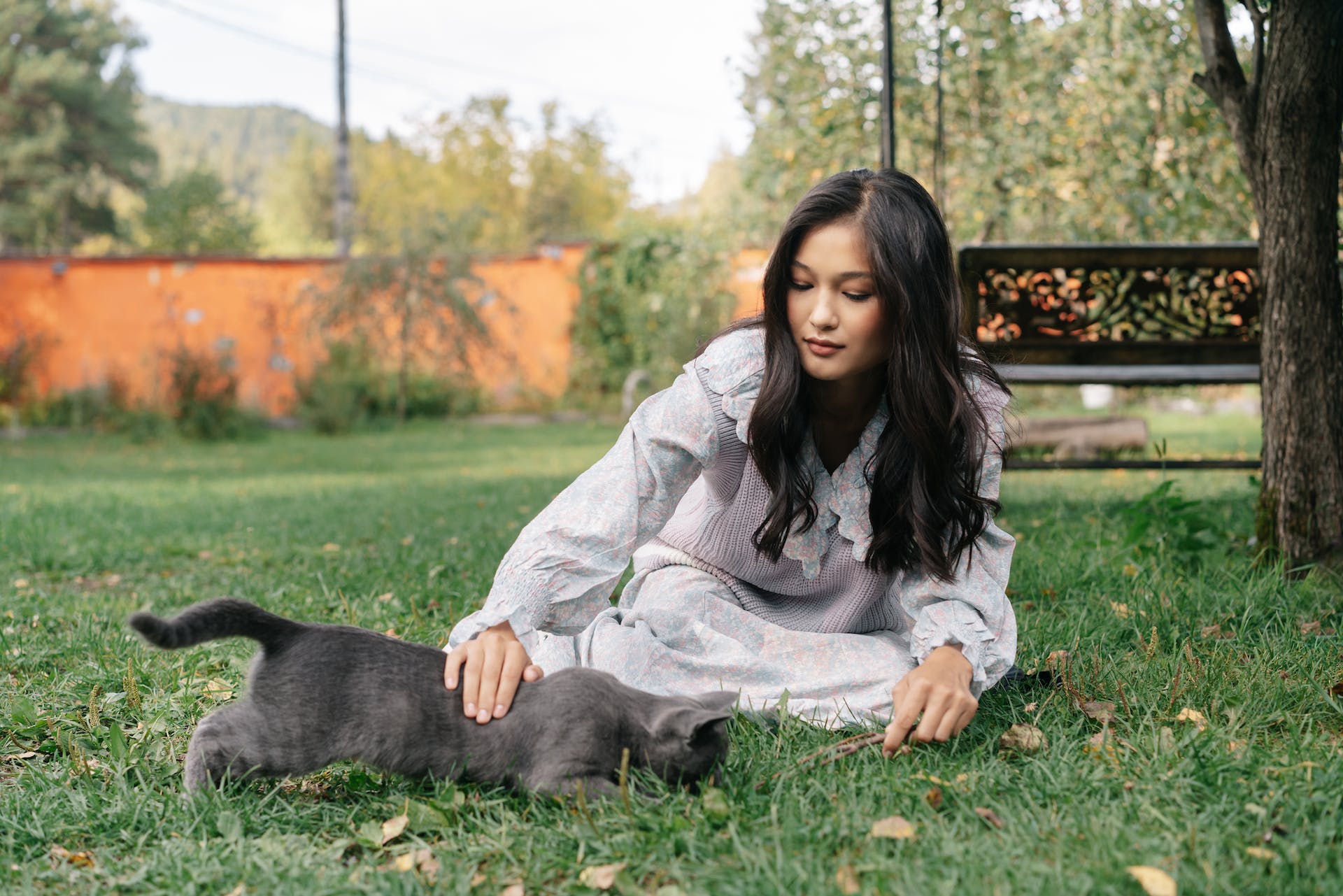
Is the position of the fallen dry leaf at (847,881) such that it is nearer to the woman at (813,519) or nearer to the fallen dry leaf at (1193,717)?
the woman at (813,519)

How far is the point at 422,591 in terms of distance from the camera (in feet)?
12.1

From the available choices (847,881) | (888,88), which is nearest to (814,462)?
(847,881)

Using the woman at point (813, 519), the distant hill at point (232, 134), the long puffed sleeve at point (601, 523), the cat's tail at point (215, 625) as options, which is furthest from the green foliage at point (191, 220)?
the distant hill at point (232, 134)

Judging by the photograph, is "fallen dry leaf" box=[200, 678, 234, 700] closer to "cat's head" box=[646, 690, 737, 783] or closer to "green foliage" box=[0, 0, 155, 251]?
"cat's head" box=[646, 690, 737, 783]

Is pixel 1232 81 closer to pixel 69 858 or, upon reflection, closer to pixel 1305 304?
pixel 1305 304

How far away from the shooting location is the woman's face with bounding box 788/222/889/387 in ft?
6.91

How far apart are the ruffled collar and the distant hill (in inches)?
2790

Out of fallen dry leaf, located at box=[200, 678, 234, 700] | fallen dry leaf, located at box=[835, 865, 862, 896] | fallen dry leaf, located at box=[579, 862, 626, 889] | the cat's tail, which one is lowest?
fallen dry leaf, located at box=[200, 678, 234, 700]

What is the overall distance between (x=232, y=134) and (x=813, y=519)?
9816 cm

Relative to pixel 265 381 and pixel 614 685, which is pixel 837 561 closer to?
pixel 614 685

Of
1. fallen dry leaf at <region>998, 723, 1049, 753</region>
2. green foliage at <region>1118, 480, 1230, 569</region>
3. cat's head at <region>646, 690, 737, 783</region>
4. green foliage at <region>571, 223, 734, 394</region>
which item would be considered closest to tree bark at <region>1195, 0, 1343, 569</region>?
green foliage at <region>1118, 480, 1230, 569</region>

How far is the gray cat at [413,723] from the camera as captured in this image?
6.04 feet

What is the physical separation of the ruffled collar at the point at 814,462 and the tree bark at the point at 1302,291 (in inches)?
72.4

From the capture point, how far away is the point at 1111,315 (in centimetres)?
498
